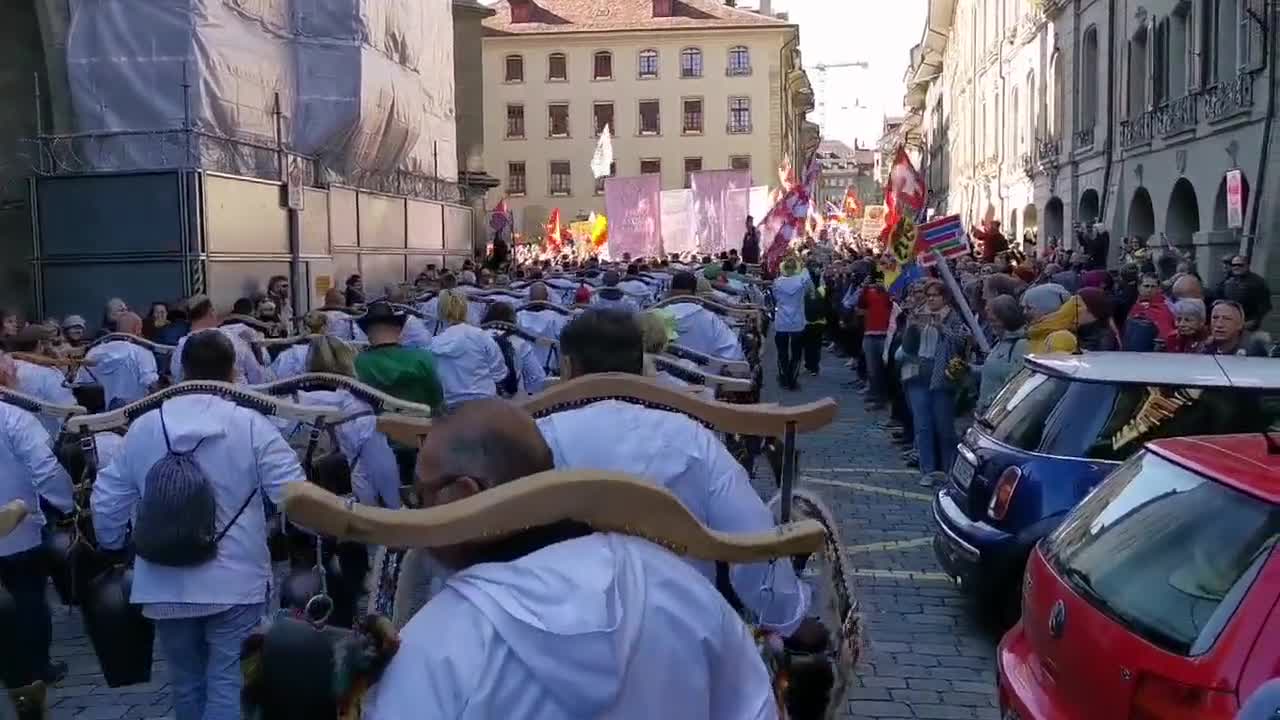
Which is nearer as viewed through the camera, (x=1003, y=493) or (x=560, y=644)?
(x=560, y=644)

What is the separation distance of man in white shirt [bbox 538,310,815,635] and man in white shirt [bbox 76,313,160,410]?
673 cm

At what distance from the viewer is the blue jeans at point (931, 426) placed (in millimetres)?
11328

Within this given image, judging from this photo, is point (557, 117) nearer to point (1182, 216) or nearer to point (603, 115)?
point (603, 115)

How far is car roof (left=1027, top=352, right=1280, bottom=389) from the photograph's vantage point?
19.8 feet

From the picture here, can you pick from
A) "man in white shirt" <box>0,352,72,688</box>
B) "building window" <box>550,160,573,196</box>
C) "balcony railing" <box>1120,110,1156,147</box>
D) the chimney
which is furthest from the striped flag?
the chimney

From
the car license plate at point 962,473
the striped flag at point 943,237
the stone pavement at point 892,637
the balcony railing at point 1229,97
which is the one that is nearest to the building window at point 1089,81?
the balcony railing at point 1229,97

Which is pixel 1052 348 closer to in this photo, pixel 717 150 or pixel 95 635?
pixel 95 635

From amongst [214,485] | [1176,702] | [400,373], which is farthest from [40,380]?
[1176,702]

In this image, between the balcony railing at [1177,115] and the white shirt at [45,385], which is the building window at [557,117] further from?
the white shirt at [45,385]

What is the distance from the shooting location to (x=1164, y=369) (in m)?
6.41

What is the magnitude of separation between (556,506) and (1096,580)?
2413 mm

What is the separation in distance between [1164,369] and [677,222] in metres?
24.1

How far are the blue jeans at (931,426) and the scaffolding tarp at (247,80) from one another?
8634 millimetres

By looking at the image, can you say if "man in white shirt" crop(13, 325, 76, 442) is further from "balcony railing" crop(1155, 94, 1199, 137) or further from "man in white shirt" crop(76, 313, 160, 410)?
"balcony railing" crop(1155, 94, 1199, 137)
